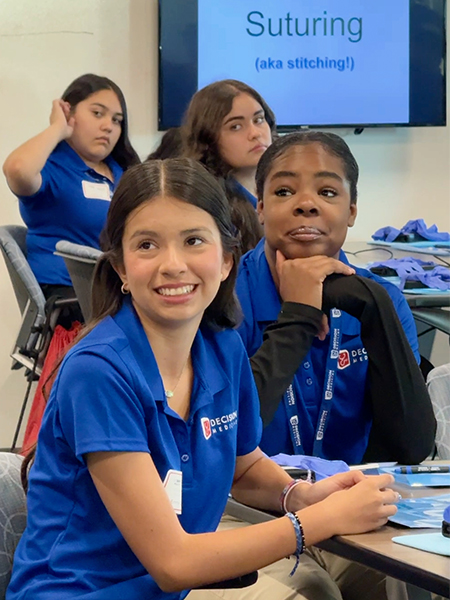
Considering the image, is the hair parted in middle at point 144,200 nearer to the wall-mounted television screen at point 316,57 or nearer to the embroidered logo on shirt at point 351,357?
the embroidered logo on shirt at point 351,357

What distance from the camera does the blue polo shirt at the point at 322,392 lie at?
5.93 feet

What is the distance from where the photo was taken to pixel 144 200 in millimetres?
1390

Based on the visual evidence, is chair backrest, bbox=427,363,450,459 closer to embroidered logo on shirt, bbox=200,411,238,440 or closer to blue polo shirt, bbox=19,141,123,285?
embroidered logo on shirt, bbox=200,411,238,440

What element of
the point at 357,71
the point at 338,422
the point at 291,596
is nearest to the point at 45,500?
the point at 291,596

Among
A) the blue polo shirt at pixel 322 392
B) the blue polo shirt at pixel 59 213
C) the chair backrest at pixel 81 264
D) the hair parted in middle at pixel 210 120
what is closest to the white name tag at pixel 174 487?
the blue polo shirt at pixel 322 392

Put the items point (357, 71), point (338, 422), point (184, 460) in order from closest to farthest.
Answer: point (184, 460) → point (338, 422) → point (357, 71)

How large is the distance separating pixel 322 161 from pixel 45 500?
982 millimetres

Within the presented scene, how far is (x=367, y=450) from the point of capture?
1873 mm

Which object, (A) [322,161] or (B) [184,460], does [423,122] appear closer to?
(A) [322,161]

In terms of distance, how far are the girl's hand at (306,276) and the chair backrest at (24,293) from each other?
71.6 inches

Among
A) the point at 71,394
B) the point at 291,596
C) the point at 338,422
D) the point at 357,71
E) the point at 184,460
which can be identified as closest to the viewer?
the point at 71,394

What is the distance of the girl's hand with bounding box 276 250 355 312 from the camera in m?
1.84

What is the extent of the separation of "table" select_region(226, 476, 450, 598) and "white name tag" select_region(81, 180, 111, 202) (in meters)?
2.82

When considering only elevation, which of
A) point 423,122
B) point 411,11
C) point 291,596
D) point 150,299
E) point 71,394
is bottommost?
point 291,596
